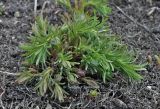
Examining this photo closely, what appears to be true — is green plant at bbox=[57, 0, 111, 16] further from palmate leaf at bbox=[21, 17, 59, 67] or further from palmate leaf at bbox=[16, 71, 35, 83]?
palmate leaf at bbox=[16, 71, 35, 83]

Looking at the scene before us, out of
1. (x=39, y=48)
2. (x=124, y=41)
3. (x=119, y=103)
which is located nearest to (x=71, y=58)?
(x=39, y=48)

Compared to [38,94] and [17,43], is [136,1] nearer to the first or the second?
[17,43]

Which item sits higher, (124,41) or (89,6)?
(89,6)

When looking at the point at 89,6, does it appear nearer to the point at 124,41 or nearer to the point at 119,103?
the point at 124,41

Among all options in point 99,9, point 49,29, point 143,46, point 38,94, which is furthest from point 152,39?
point 38,94

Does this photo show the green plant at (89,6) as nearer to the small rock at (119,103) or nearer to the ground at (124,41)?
the ground at (124,41)

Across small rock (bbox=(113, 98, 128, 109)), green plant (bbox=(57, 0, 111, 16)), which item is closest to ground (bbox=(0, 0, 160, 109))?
small rock (bbox=(113, 98, 128, 109))
